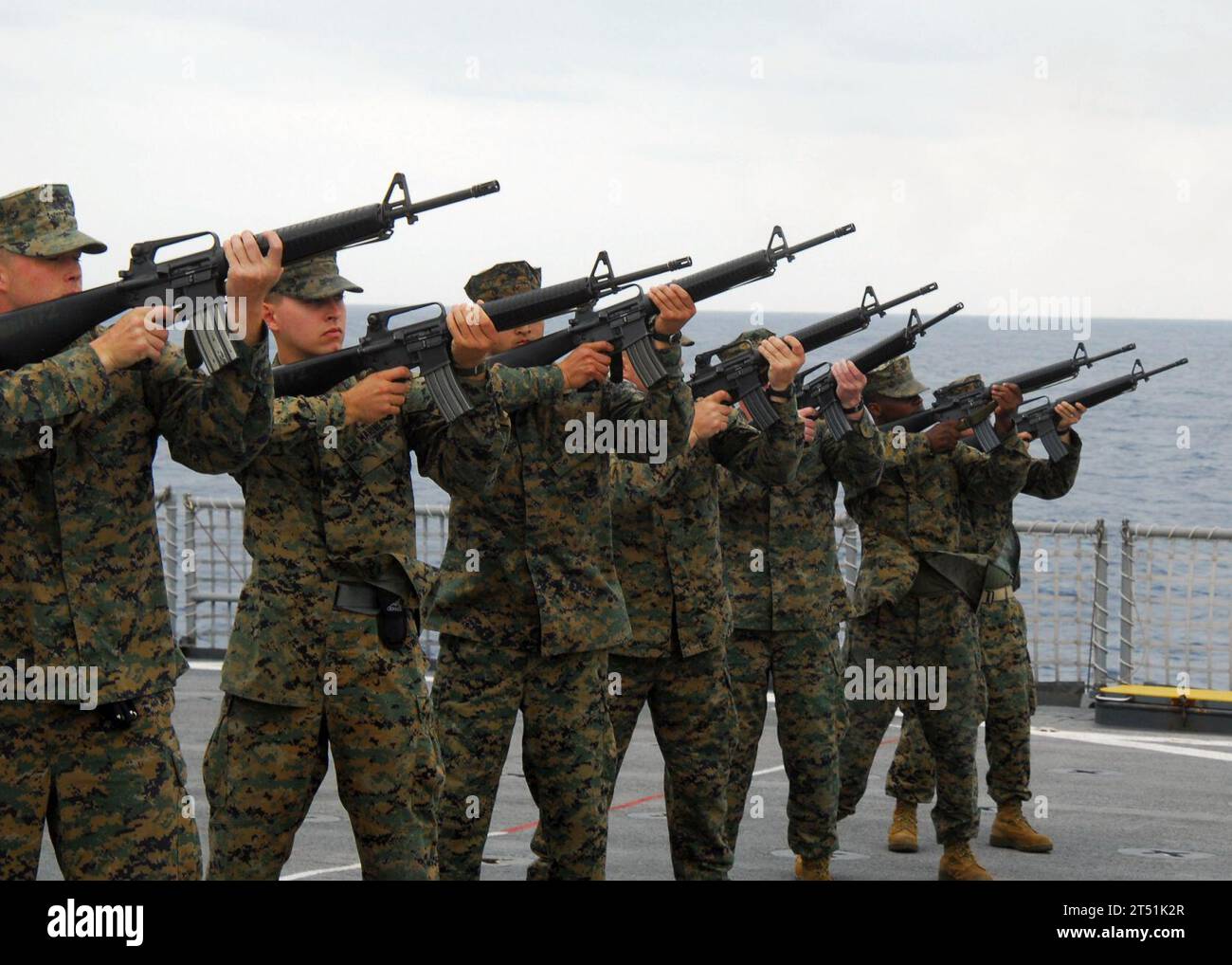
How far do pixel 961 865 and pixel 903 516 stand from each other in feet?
5.36

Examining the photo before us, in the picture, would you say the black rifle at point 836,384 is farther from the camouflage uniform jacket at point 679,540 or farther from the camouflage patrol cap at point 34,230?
the camouflage patrol cap at point 34,230

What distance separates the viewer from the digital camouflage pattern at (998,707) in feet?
30.2

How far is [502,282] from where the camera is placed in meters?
6.90

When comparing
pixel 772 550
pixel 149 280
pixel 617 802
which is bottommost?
pixel 617 802

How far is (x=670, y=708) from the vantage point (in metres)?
7.16

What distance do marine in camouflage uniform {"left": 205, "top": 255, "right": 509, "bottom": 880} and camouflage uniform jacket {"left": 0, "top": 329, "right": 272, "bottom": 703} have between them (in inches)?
21.9

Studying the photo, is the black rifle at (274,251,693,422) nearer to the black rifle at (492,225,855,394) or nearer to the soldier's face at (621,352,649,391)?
the black rifle at (492,225,855,394)

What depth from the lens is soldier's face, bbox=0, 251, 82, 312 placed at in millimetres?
4879

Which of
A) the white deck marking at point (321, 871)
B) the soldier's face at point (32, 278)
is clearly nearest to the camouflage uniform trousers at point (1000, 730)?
the white deck marking at point (321, 871)

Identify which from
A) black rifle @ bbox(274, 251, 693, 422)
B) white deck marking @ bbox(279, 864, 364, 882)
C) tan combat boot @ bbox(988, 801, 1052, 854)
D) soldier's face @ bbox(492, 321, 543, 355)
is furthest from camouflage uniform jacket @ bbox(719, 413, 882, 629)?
black rifle @ bbox(274, 251, 693, 422)

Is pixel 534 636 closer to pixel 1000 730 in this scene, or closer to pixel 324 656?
pixel 324 656
